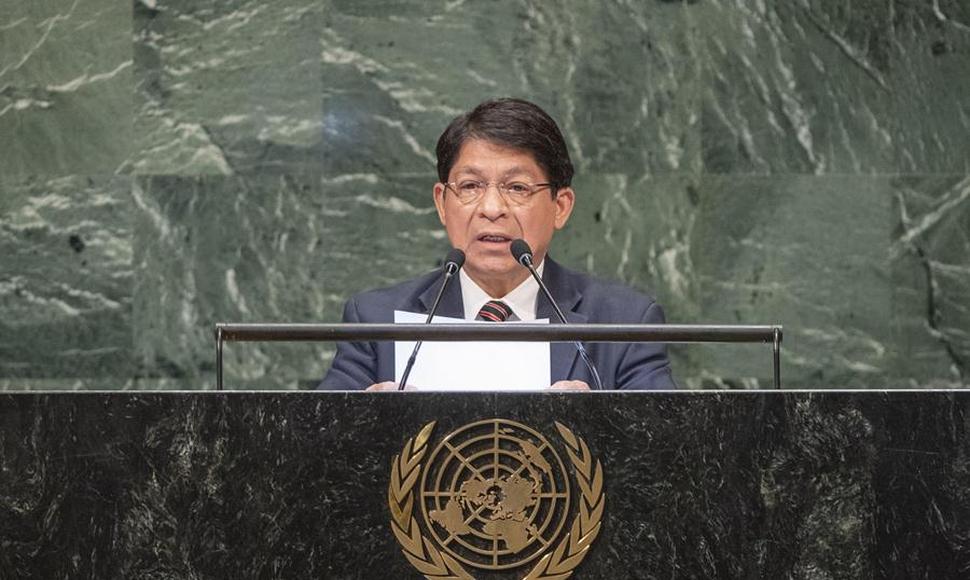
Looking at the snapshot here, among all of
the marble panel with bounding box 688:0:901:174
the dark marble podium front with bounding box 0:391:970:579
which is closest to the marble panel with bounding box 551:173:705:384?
the marble panel with bounding box 688:0:901:174

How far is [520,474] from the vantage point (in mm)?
2311

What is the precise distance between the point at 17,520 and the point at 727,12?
330cm

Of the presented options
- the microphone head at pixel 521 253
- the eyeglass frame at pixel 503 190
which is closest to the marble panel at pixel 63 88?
the eyeglass frame at pixel 503 190

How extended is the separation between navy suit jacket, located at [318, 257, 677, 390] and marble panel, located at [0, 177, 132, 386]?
5.49ft

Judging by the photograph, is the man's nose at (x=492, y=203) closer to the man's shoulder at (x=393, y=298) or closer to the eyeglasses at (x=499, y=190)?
the eyeglasses at (x=499, y=190)

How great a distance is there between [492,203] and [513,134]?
185 mm

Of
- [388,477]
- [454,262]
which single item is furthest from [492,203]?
[388,477]

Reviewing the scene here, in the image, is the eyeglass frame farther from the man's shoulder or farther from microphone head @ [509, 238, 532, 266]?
microphone head @ [509, 238, 532, 266]

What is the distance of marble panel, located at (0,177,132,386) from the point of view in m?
4.90

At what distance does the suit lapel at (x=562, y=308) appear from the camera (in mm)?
3264

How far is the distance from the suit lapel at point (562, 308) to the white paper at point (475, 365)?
22mm

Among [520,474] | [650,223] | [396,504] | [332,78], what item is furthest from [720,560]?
[332,78]

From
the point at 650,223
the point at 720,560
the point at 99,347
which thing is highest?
the point at 650,223

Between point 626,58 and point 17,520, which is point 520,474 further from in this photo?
point 626,58
